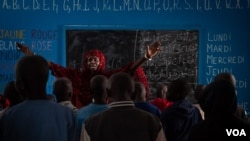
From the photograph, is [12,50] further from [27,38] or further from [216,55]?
[216,55]

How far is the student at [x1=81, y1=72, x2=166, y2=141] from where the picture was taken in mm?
2127

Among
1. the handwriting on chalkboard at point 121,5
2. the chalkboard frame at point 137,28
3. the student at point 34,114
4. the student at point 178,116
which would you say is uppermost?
the handwriting on chalkboard at point 121,5

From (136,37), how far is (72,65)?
0.98 m

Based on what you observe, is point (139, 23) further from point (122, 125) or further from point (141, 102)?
point (122, 125)

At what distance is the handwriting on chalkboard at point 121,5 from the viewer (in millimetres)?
5934

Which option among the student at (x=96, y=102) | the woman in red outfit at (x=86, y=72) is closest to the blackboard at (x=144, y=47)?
the woman in red outfit at (x=86, y=72)

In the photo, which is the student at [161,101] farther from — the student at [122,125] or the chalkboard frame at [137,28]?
the chalkboard frame at [137,28]

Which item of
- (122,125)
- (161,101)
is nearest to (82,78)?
(161,101)

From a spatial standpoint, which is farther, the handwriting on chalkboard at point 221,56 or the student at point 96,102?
the handwriting on chalkboard at point 221,56

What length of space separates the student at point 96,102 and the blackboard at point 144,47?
3.13 metres

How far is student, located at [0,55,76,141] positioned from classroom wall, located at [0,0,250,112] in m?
4.11

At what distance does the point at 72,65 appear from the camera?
6.00 metres

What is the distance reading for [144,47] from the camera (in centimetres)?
601

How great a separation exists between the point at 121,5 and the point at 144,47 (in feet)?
2.20
